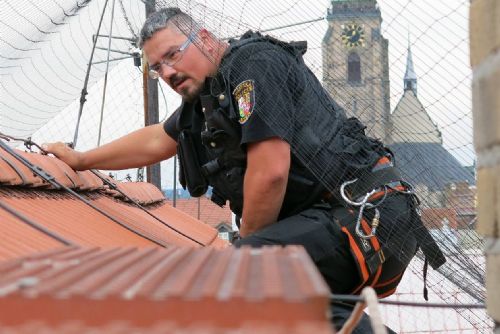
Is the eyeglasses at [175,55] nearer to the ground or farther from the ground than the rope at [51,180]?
farther from the ground

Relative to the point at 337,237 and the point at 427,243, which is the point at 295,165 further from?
the point at 427,243

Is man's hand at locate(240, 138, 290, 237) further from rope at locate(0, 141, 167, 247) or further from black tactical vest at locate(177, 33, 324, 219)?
rope at locate(0, 141, 167, 247)

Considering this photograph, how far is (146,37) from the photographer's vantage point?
2.95 m

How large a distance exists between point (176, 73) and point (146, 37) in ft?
0.68

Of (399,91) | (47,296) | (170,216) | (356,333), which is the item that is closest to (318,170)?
(399,91)

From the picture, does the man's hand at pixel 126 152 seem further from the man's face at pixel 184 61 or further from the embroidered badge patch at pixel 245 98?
the embroidered badge patch at pixel 245 98

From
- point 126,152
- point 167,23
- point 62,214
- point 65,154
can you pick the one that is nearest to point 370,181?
point 167,23

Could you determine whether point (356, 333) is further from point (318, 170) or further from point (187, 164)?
point (187, 164)

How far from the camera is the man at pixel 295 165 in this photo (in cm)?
249

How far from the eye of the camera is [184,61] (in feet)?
9.39

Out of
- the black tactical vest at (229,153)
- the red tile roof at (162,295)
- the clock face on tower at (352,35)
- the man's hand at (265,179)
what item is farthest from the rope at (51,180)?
the red tile roof at (162,295)

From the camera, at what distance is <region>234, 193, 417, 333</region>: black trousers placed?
2473mm

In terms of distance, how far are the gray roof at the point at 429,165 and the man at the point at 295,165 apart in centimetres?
14

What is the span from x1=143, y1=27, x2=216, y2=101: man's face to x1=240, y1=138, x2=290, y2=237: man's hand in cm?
45
